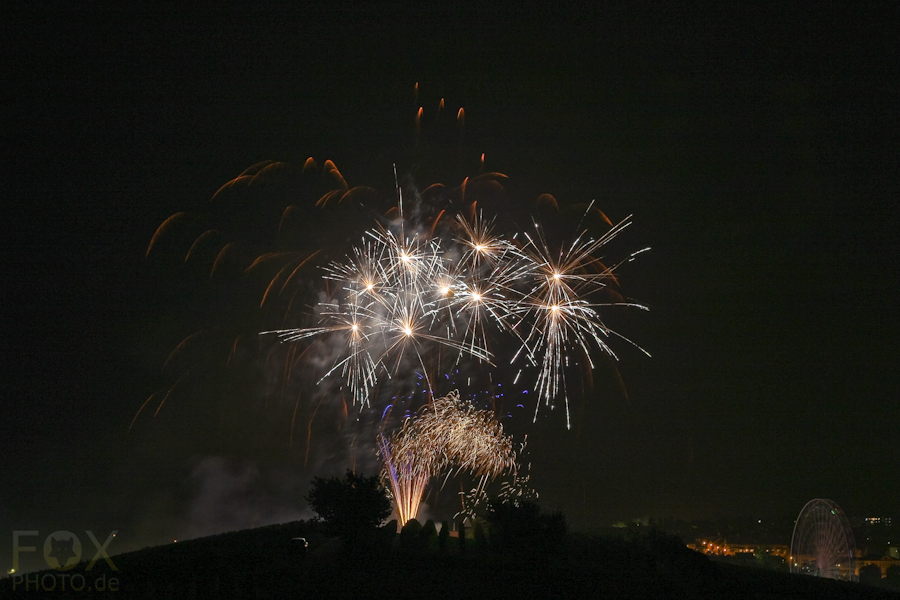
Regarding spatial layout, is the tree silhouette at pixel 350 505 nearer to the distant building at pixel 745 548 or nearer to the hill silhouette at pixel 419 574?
the hill silhouette at pixel 419 574

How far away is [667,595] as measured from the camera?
18.7 meters

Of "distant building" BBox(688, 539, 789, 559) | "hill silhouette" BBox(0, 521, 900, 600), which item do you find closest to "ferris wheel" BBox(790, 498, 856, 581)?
"distant building" BBox(688, 539, 789, 559)

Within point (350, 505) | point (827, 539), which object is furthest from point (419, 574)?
point (827, 539)

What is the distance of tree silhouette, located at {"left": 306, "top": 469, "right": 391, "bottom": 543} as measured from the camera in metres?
22.2

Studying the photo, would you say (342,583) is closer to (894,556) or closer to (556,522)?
(556,522)

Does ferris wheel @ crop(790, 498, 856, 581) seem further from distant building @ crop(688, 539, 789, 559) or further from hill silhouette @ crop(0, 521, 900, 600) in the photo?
hill silhouette @ crop(0, 521, 900, 600)

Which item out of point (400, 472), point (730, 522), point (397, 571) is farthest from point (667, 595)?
point (730, 522)

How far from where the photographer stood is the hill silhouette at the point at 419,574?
17.6 meters

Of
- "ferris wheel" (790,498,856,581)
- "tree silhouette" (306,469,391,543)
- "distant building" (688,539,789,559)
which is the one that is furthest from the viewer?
"distant building" (688,539,789,559)

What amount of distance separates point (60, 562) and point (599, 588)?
17.6 m

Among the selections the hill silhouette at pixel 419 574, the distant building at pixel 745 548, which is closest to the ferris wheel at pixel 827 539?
the distant building at pixel 745 548

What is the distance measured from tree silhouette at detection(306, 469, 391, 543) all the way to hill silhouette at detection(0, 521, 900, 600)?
68cm

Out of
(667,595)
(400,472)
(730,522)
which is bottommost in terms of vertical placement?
(730,522)

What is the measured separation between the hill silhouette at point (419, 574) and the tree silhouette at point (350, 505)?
68 centimetres
